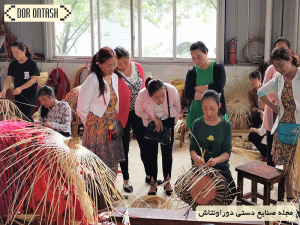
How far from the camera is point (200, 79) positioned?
3.09 meters

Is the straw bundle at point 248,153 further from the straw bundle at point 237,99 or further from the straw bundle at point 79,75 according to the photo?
the straw bundle at point 79,75

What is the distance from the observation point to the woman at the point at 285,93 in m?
2.57

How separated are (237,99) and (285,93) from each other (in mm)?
2733

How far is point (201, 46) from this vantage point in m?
2.94

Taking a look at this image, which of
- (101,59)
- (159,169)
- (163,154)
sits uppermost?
(101,59)

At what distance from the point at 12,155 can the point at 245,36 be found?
16.3 ft

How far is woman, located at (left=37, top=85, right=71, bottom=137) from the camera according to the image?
135 inches

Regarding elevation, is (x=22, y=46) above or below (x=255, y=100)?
above

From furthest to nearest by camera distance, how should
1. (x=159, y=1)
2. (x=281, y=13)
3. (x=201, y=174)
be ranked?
(x=159, y=1)
(x=281, y=13)
(x=201, y=174)

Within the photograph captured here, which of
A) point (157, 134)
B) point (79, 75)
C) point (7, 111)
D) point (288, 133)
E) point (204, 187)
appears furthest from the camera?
point (79, 75)

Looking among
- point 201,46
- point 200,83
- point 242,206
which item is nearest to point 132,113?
point 200,83

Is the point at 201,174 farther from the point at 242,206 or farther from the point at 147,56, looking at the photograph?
the point at 147,56

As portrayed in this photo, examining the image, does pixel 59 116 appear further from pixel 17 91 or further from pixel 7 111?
pixel 7 111

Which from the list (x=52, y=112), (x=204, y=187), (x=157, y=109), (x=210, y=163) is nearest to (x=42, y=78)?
(x=52, y=112)
